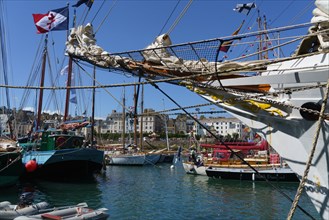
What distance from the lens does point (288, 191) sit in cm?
2070

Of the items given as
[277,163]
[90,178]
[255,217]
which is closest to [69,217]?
[255,217]

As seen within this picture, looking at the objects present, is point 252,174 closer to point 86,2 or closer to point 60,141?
point 60,141

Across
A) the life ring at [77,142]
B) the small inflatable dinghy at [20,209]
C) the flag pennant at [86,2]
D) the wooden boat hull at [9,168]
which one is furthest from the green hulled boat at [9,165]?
the flag pennant at [86,2]

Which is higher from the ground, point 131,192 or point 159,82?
point 159,82

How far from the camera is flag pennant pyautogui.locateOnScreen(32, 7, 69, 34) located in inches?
781

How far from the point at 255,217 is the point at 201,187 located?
919cm

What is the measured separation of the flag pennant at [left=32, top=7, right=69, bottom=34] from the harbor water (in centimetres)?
919

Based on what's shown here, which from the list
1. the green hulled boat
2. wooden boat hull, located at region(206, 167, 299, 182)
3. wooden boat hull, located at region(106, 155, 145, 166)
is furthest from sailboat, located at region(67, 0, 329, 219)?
wooden boat hull, located at region(106, 155, 145, 166)

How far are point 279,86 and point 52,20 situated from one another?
17127 mm

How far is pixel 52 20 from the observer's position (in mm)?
20094

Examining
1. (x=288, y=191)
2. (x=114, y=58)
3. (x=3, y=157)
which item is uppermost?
(x=114, y=58)

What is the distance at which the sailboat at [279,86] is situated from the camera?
5578 mm

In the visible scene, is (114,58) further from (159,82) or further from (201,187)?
(201,187)

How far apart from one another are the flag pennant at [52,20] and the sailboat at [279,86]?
46.5 feet
